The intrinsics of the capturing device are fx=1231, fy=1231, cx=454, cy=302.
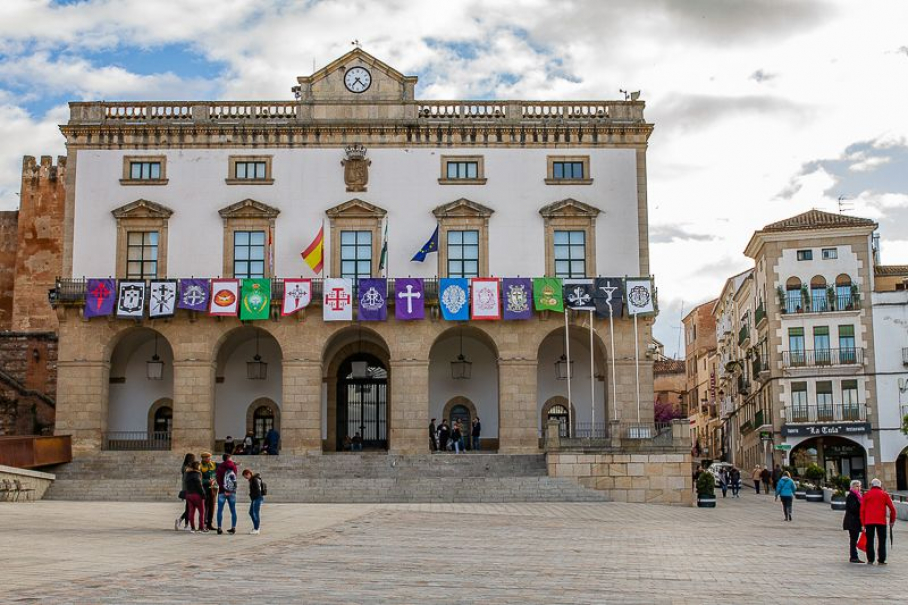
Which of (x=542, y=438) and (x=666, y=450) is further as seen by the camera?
(x=542, y=438)

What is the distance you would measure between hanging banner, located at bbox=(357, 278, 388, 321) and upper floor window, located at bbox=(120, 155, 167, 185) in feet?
27.9

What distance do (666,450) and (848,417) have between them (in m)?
21.1

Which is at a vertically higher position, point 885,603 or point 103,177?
point 103,177

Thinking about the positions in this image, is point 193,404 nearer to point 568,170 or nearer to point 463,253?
point 463,253

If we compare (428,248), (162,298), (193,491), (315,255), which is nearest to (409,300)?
(428,248)

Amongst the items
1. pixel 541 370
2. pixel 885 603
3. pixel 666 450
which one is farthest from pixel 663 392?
pixel 885 603

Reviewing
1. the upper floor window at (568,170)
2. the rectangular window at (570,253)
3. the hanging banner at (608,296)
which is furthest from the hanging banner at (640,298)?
the upper floor window at (568,170)

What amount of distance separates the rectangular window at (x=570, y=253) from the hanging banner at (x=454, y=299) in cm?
355

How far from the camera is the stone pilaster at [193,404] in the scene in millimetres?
41438

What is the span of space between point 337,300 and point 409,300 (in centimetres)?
243

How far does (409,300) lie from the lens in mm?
41688

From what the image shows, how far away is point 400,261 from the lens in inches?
1684

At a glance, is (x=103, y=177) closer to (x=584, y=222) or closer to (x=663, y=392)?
(x=584, y=222)

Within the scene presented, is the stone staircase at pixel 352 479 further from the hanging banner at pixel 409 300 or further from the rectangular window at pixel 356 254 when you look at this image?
the rectangular window at pixel 356 254
